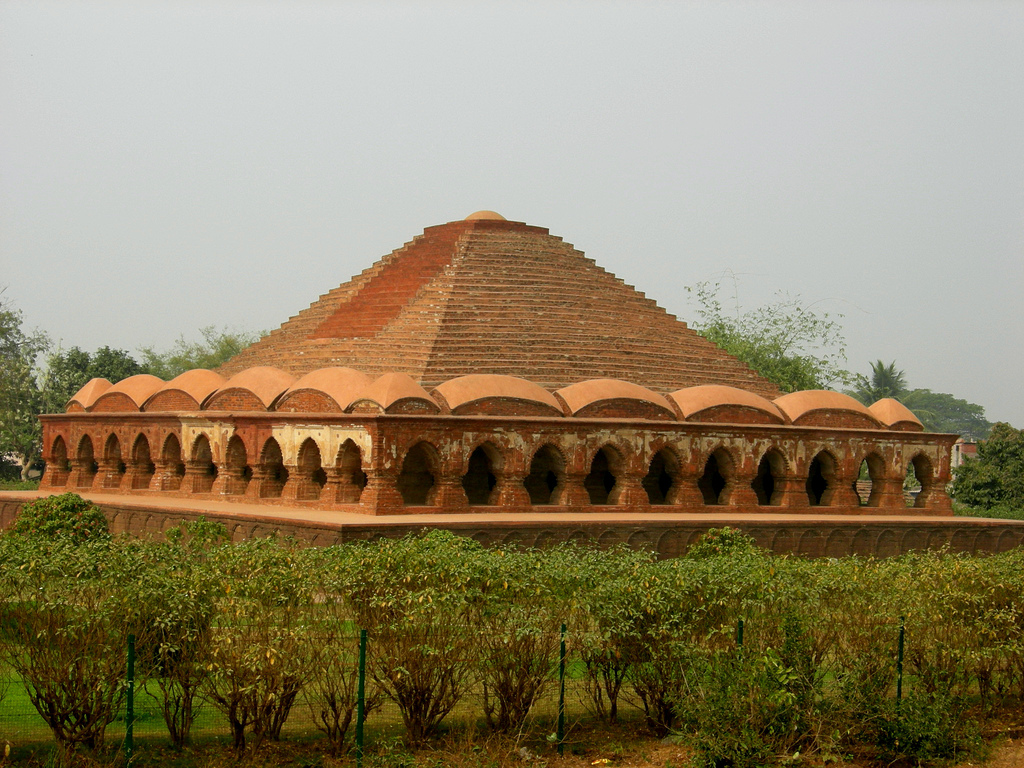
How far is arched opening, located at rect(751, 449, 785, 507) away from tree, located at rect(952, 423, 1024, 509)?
10.4 m

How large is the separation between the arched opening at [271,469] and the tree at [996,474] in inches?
694

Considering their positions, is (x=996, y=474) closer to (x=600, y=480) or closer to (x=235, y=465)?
(x=600, y=480)

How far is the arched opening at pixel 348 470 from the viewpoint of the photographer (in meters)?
15.1

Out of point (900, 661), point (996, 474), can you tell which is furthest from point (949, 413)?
point (900, 661)

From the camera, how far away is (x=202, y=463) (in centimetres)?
1769

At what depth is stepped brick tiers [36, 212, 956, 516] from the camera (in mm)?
15297

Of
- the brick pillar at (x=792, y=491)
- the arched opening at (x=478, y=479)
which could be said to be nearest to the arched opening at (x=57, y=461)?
the arched opening at (x=478, y=479)

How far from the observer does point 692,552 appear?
13.2 m

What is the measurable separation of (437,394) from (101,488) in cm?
743

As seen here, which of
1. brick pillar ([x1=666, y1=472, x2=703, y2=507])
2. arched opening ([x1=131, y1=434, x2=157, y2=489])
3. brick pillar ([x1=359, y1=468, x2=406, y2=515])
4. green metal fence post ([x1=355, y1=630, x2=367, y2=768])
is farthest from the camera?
arched opening ([x1=131, y1=434, x2=157, y2=489])

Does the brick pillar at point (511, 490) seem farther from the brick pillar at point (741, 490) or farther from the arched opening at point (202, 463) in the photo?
the arched opening at point (202, 463)

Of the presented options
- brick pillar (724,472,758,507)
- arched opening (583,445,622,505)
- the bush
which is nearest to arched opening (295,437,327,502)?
the bush

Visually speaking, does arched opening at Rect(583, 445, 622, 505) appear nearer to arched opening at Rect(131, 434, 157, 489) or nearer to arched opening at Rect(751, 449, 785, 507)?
arched opening at Rect(751, 449, 785, 507)

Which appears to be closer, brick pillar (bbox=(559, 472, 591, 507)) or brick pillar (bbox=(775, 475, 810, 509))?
brick pillar (bbox=(559, 472, 591, 507))
